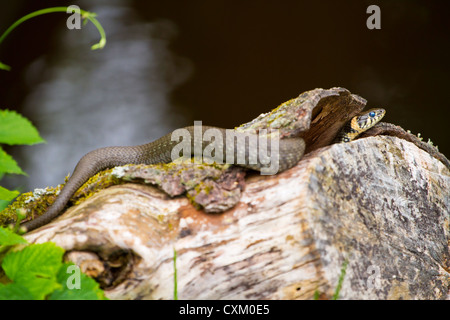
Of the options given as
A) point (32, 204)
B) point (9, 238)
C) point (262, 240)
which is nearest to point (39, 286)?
point (9, 238)

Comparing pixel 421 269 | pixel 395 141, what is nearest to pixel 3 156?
pixel 421 269

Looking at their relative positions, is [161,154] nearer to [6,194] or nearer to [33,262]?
[6,194]

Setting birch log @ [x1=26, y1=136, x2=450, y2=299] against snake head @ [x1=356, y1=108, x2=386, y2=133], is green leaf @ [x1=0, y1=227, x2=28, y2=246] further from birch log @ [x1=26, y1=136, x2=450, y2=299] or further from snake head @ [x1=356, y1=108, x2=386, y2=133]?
snake head @ [x1=356, y1=108, x2=386, y2=133]

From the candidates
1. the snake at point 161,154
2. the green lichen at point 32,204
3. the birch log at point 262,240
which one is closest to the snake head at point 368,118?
the snake at point 161,154

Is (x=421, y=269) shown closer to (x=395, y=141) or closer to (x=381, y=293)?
(x=381, y=293)

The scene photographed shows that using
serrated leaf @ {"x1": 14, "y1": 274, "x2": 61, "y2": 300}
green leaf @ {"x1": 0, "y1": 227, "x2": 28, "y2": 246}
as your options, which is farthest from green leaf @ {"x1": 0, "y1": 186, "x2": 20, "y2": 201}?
serrated leaf @ {"x1": 14, "y1": 274, "x2": 61, "y2": 300}

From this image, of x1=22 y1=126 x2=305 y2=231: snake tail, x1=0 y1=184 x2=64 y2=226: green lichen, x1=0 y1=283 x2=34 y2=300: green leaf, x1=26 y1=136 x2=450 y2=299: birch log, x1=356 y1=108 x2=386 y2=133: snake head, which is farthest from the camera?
x1=356 y1=108 x2=386 y2=133: snake head

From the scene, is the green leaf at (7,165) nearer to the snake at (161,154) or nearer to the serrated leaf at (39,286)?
the serrated leaf at (39,286)
